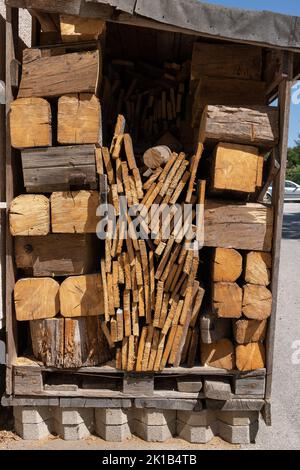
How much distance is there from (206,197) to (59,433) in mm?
2474

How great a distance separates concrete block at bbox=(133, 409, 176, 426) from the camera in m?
3.33

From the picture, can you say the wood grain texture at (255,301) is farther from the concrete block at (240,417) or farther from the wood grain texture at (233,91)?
the wood grain texture at (233,91)

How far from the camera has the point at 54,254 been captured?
125 inches

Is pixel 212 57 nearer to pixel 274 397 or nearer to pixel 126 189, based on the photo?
pixel 126 189

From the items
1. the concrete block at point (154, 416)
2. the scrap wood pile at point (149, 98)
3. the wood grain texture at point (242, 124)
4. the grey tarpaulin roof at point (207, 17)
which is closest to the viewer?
the grey tarpaulin roof at point (207, 17)

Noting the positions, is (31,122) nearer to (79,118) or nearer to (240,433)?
(79,118)

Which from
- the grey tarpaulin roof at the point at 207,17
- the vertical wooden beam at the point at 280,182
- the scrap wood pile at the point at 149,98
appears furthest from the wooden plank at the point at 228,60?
the scrap wood pile at the point at 149,98

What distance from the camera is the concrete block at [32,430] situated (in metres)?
3.37

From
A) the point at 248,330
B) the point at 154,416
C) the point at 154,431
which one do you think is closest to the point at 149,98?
the point at 248,330

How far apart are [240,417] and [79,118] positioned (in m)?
2.84

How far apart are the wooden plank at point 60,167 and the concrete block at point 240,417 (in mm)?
2287

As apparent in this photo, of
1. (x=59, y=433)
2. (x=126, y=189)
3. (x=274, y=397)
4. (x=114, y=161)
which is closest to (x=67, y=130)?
(x=114, y=161)

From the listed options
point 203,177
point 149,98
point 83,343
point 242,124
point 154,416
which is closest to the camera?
point 242,124

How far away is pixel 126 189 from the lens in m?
3.00
